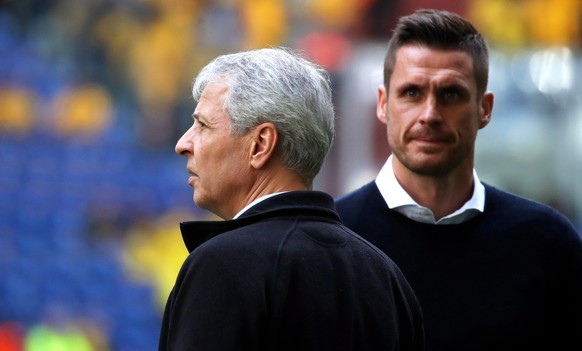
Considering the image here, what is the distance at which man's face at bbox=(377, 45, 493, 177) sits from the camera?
2119 mm

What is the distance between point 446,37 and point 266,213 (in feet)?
2.68

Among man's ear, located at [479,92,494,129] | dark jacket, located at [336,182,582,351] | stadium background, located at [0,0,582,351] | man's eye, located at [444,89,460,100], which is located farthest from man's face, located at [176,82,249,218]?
stadium background, located at [0,0,582,351]

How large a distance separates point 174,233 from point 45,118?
3.93 ft

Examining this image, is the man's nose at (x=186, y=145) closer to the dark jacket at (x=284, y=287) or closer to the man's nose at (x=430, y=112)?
the dark jacket at (x=284, y=287)

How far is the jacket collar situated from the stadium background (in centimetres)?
535

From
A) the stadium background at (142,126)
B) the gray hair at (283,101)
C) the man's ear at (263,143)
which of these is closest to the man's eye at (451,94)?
the gray hair at (283,101)

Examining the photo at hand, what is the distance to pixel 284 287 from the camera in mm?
1418

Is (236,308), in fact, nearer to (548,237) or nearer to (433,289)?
(433,289)

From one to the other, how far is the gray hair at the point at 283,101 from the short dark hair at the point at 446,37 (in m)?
0.63

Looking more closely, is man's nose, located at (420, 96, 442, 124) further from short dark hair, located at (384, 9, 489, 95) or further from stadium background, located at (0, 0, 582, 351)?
stadium background, located at (0, 0, 582, 351)

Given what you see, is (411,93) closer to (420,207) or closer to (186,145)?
(420,207)

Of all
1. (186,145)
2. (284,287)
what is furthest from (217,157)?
(284,287)

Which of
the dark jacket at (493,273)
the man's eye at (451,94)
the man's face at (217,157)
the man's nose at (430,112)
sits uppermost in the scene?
the man's eye at (451,94)

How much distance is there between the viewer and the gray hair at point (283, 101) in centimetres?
152
